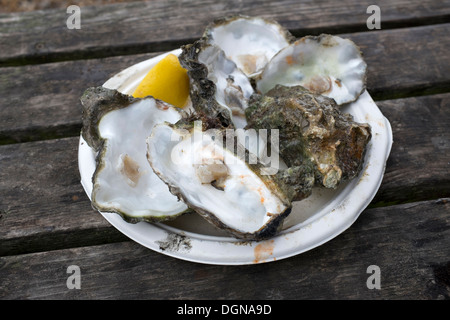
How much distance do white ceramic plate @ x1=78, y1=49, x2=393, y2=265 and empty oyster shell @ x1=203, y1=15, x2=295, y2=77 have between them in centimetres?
46

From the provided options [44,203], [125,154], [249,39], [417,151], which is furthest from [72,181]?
[417,151]

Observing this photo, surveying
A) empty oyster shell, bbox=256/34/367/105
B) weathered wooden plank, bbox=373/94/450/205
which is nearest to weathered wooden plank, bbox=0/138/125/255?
empty oyster shell, bbox=256/34/367/105

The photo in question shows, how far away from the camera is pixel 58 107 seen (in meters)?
1.45

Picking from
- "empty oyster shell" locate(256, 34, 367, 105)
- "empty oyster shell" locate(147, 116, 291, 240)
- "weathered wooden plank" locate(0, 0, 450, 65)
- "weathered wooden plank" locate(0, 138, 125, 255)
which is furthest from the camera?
"weathered wooden plank" locate(0, 0, 450, 65)

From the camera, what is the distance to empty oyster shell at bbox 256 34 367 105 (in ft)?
4.33

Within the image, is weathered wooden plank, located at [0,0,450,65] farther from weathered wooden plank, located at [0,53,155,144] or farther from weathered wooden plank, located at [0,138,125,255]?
weathered wooden plank, located at [0,138,125,255]

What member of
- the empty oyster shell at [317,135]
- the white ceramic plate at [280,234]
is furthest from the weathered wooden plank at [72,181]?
the empty oyster shell at [317,135]

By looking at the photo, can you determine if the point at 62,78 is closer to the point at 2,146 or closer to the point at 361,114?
the point at 2,146

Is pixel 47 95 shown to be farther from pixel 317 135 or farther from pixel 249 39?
pixel 317 135

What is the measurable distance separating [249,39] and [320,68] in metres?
0.26

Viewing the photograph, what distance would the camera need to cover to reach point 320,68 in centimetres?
137
